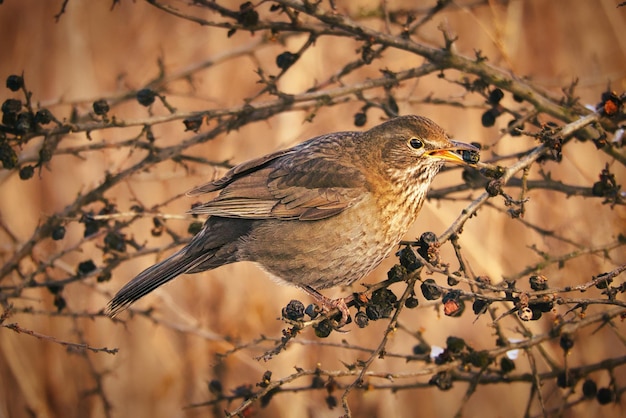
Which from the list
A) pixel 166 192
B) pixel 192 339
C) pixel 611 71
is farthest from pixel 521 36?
pixel 192 339

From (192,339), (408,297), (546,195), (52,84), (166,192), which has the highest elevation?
(52,84)

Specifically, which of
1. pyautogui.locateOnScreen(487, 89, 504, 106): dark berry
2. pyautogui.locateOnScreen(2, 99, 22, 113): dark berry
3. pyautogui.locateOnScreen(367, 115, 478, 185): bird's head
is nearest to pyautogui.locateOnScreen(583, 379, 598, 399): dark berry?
pyautogui.locateOnScreen(367, 115, 478, 185): bird's head

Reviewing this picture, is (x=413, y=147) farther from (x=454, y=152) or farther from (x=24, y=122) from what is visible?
(x=24, y=122)

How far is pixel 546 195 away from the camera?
Answer: 5.97 meters

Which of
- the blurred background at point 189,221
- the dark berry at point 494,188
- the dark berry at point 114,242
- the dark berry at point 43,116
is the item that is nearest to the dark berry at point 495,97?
the blurred background at point 189,221

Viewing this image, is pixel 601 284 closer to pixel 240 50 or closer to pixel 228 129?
pixel 228 129

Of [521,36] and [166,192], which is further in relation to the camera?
[521,36]

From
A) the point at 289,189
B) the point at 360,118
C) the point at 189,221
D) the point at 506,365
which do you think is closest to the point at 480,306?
the point at 506,365

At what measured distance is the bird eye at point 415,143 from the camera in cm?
396

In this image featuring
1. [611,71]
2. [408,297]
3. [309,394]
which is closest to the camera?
[408,297]

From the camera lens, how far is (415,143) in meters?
3.98

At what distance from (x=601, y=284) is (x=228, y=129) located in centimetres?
217

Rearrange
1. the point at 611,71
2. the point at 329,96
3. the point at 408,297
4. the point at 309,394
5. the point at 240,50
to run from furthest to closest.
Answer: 1. the point at 611,71
2. the point at 309,394
3. the point at 240,50
4. the point at 329,96
5. the point at 408,297

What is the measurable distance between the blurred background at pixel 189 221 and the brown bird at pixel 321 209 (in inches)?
38.9
